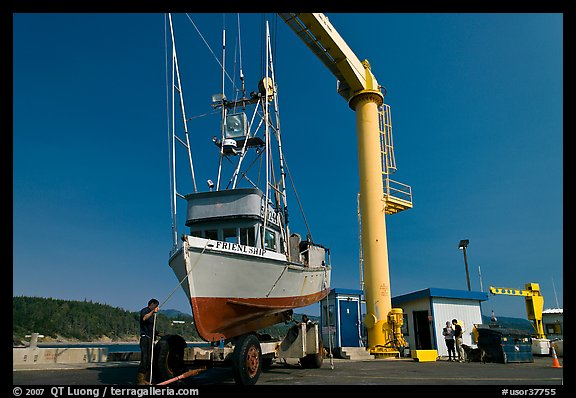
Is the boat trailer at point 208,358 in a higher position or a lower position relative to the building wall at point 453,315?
higher

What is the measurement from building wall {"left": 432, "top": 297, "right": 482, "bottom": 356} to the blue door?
382 cm

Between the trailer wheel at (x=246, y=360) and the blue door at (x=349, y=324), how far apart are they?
38.4ft

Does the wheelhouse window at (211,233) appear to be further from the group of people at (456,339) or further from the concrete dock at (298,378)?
the group of people at (456,339)

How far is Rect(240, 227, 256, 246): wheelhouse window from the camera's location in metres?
10.6

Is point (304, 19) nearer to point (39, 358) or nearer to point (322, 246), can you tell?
point (322, 246)

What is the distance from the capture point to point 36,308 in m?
102

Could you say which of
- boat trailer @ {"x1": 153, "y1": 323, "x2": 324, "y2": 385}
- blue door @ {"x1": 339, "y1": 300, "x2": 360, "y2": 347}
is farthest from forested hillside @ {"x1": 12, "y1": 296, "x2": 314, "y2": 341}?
boat trailer @ {"x1": 153, "y1": 323, "x2": 324, "y2": 385}

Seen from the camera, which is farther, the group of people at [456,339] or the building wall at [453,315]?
the building wall at [453,315]

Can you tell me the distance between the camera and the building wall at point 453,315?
17.6 meters

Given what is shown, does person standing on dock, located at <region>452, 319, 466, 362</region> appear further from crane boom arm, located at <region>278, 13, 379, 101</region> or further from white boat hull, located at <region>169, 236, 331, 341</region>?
crane boom arm, located at <region>278, 13, 379, 101</region>

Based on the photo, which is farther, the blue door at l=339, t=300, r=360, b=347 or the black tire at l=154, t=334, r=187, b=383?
the blue door at l=339, t=300, r=360, b=347

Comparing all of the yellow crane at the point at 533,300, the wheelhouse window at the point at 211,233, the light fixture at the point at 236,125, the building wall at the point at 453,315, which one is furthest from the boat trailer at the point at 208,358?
the yellow crane at the point at 533,300

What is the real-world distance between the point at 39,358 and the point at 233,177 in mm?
8388
